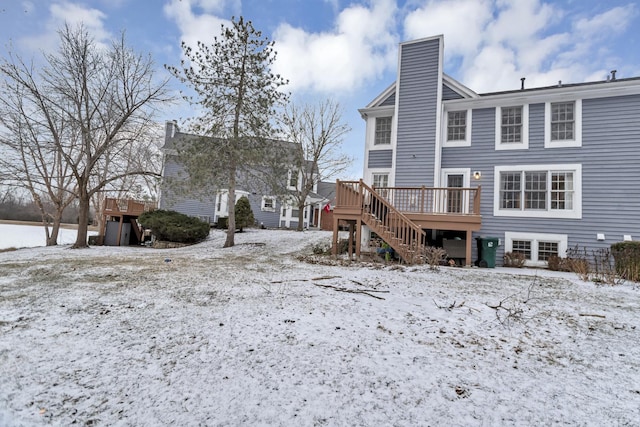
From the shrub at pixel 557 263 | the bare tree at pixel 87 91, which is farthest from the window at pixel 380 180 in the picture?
the bare tree at pixel 87 91

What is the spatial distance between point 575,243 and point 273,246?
10.6 m

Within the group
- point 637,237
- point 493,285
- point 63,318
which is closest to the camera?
point 63,318

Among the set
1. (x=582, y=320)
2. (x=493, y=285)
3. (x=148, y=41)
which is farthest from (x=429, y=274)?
(x=148, y=41)

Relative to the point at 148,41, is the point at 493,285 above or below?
below

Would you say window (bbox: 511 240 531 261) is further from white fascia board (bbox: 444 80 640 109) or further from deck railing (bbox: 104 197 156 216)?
deck railing (bbox: 104 197 156 216)

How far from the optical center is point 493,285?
5805 millimetres

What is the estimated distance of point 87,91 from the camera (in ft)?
38.7

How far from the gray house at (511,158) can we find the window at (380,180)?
0.14 feet

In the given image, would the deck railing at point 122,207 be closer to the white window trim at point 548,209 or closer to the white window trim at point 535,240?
the white window trim at point 548,209

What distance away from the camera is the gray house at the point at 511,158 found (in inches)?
363

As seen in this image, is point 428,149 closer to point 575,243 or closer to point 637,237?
point 575,243

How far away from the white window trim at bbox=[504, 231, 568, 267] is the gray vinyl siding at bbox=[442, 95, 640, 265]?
0.43 ft

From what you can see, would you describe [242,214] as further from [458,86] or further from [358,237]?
[458,86]

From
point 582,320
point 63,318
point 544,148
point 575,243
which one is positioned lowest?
point 63,318
